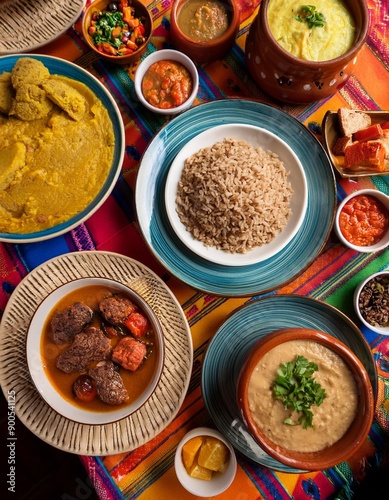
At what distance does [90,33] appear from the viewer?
7.88 ft

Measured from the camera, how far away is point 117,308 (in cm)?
211

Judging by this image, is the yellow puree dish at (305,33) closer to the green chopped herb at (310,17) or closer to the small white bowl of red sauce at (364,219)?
the green chopped herb at (310,17)

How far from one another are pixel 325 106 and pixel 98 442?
7.28ft

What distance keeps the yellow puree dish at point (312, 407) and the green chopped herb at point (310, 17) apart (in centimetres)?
155

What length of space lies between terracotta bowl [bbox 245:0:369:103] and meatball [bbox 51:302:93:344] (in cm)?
154

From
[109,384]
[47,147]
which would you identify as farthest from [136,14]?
[109,384]

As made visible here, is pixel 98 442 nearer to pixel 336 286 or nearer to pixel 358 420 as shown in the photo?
pixel 358 420

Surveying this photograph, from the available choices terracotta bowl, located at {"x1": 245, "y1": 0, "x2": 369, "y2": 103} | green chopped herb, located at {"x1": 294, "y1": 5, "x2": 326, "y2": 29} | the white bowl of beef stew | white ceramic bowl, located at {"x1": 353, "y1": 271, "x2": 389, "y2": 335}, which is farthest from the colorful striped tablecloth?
green chopped herb, located at {"x1": 294, "y1": 5, "x2": 326, "y2": 29}

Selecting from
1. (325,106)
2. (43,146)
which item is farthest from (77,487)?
(325,106)

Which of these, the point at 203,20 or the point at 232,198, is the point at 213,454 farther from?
the point at 203,20

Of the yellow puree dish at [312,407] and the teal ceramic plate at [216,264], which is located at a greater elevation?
the teal ceramic plate at [216,264]

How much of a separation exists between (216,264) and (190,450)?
3.06 feet

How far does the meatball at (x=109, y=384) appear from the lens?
207 centimetres

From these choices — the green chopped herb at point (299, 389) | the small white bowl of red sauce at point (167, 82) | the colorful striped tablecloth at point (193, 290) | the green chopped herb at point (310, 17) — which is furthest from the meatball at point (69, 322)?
the green chopped herb at point (310, 17)
